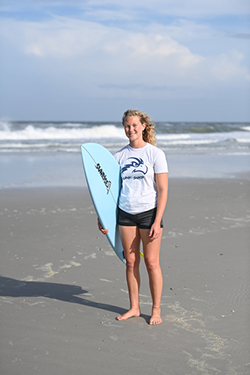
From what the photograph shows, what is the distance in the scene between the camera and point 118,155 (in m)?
3.20

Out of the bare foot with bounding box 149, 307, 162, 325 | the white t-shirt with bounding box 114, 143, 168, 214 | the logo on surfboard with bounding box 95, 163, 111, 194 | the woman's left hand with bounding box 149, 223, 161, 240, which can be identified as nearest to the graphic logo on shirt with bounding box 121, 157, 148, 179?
the white t-shirt with bounding box 114, 143, 168, 214

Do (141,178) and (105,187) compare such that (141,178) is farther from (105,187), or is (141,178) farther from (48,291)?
(48,291)

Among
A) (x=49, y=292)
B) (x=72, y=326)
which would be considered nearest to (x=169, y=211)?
(x=49, y=292)

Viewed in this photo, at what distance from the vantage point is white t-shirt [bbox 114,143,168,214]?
117 inches

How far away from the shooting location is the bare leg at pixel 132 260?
3.10m

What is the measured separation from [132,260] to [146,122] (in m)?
1.09

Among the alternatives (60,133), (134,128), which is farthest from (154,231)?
(60,133)

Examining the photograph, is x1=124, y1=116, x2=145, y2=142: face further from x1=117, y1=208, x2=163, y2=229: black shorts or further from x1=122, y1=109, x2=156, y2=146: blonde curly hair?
x1=117, y1=208, x2=163, y2=229: black shorts

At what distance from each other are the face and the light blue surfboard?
0.28m

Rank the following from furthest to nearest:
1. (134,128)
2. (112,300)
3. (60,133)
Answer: (60,133) → (112,300) → (134,128)

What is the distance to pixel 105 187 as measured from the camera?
3250 millimetres

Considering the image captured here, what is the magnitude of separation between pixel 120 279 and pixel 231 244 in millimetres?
1712

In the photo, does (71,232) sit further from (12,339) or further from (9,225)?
(12,339)

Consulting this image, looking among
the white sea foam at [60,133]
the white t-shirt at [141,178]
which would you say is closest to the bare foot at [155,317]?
the white t-shirt at [141,178]
